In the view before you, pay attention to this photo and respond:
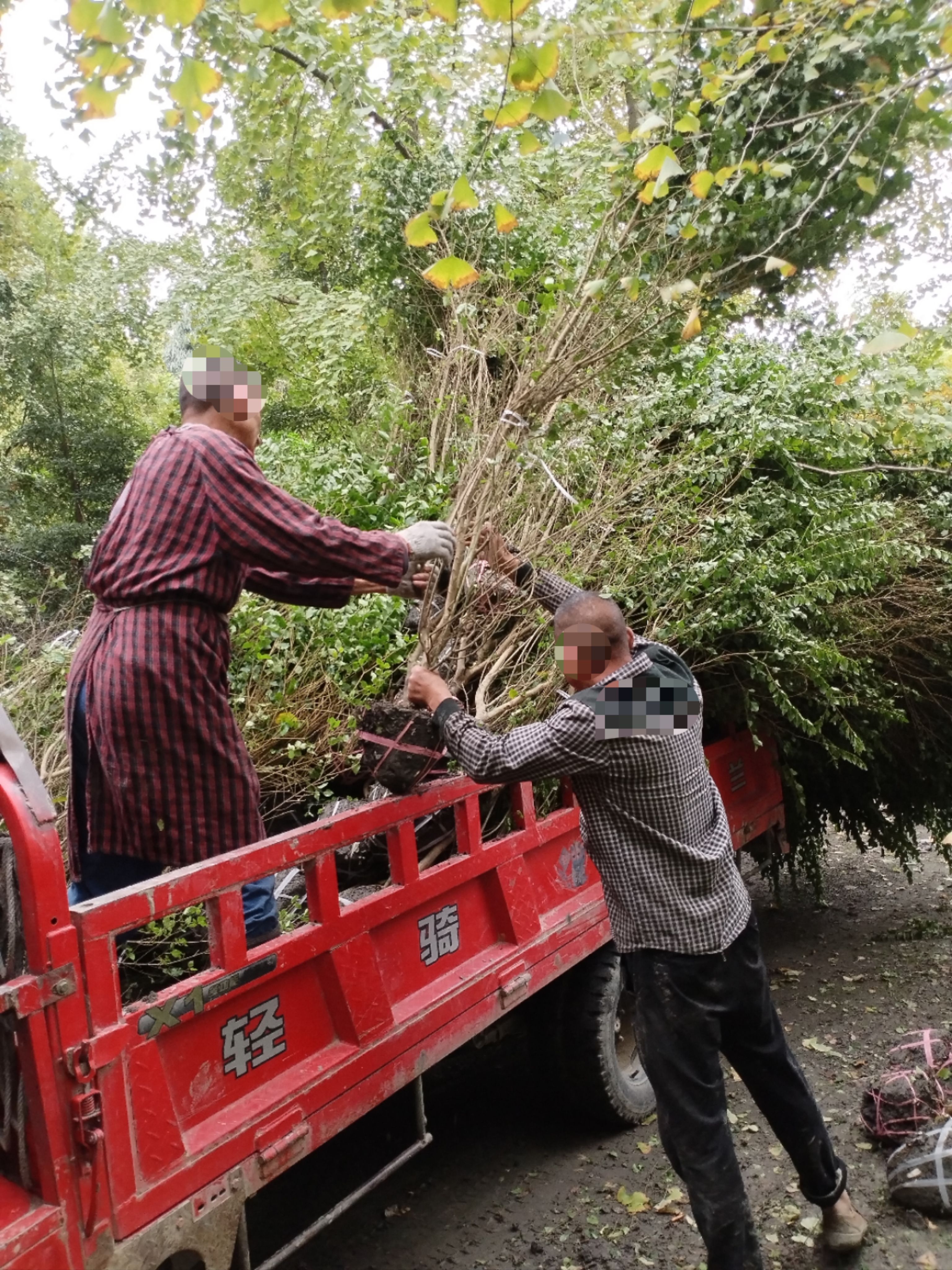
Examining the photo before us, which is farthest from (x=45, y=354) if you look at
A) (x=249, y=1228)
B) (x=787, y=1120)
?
(x=787, y=1120)

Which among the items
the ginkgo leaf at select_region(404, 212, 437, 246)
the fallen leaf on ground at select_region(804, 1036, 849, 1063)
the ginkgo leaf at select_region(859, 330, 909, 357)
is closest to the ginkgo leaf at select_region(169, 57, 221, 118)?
the ginkgo leaf at select_region(404, 212, 437, 246)

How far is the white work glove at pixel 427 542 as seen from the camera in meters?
2.49

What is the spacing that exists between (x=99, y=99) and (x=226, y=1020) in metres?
2.24

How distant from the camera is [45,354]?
12.2 metres

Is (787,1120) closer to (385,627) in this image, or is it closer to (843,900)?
(385,627)

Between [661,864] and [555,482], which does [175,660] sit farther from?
[555,482]

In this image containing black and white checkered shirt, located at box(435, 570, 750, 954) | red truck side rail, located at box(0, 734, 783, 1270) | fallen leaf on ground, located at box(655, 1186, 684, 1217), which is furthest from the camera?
fallen leaf on ground, located at box(655, 1186, 684, 1217)

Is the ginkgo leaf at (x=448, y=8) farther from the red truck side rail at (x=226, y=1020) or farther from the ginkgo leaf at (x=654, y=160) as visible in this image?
the red truck side rail at (x=226, y=1020)

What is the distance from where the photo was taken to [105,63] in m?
2.28

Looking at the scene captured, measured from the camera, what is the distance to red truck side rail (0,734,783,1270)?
164 cm

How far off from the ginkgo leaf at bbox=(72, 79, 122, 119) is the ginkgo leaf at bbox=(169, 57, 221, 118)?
159 millimetres

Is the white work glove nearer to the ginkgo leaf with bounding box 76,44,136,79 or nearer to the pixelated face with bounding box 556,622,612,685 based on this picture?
the pixelated face with bounding box 556,622,612,685

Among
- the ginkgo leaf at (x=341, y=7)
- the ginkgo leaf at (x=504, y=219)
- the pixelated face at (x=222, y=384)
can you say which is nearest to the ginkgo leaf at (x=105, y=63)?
the ginkgo leaf at (x=341, y=7)

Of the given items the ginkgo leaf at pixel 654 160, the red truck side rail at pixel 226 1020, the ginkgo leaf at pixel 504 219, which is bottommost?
the red truck side rail at pixel 226 1020
